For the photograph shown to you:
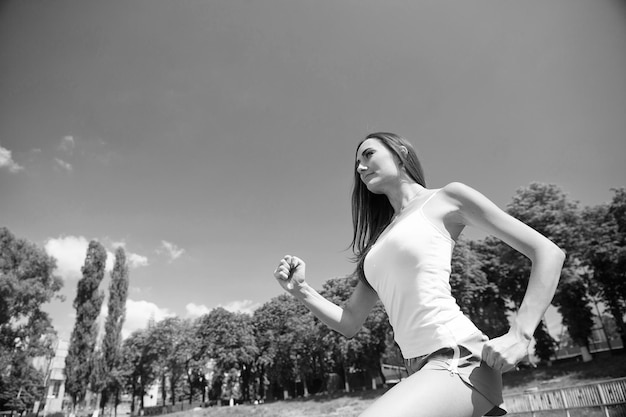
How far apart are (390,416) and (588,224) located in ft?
119

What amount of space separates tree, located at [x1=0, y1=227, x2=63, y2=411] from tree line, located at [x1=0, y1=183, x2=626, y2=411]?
0.09 m

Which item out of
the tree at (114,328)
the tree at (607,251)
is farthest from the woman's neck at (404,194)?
the tree at (114,328)

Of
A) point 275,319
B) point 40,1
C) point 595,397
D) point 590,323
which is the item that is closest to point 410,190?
point 40,1

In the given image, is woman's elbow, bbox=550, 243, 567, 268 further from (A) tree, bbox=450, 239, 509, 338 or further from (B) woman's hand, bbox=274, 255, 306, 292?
(A) tree, bbox=450, 239, 509, 338

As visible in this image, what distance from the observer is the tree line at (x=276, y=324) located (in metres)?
28.8

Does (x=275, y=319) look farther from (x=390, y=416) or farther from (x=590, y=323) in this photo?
(x=390, y=416)

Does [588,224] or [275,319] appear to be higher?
[588,224]

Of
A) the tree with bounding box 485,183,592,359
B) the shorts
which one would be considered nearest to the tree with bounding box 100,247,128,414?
the tree with bounding box 485,183,592,359

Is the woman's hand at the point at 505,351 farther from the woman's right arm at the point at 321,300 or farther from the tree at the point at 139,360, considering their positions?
the tree at the point at 139,360

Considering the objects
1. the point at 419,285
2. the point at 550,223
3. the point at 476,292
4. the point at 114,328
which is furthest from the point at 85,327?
the point at 550,223

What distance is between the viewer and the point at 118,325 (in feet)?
151

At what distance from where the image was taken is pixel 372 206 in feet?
7.89

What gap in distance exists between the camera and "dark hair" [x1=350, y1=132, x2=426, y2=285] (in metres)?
2.11

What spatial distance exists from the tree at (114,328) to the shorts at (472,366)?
174ft
